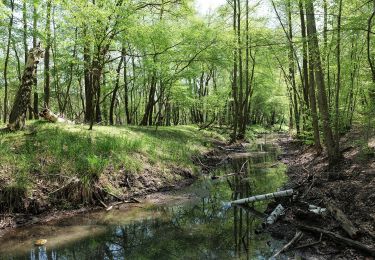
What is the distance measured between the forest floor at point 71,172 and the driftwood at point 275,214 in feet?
15.2

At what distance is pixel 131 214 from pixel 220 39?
1244cm

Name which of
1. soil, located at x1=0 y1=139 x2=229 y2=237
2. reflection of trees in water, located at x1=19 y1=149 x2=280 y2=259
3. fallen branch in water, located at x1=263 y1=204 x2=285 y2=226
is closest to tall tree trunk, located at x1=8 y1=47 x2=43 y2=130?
soil, located at x1=0 y1=139 x2=229 y2=237

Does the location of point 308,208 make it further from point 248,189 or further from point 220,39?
point 220,39

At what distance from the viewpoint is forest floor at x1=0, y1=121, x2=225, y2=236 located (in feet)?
28.4

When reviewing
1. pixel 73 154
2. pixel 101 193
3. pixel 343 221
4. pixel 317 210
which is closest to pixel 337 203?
pixel 317 210

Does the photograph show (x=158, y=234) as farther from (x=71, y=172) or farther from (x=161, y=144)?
(x=161, y=144)

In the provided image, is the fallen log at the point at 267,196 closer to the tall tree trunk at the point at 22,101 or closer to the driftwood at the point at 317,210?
the driftwood at the point at 317,210

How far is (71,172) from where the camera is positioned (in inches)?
385

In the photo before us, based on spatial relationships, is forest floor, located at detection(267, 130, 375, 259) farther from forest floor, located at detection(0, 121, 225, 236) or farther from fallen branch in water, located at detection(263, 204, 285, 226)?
forest floor, located at detection(0, 121, 225, 236)

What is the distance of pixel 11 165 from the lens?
29.2 ft

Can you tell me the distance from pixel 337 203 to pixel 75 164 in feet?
25.0

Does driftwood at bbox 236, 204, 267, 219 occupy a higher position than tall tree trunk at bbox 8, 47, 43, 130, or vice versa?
tall tree trunk at bbox 8, 47, 43, 130

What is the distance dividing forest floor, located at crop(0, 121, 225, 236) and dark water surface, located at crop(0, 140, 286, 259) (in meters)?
0.72

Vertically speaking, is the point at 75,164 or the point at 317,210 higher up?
the point at 75,164
